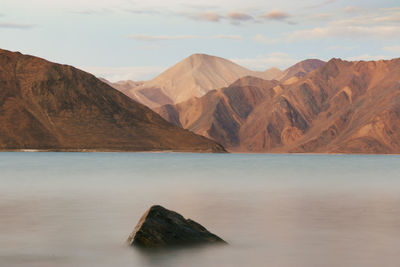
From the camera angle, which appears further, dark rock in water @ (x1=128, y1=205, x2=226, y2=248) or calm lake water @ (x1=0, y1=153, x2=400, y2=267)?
dark rock in water @ (x1=128, y1=205, x2=226, y2=248)

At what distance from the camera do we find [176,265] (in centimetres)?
2170

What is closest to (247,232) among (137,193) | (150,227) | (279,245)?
(279,245)

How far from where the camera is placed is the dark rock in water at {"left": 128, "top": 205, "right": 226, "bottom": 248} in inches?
976

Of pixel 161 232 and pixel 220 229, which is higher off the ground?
pixel 161 232

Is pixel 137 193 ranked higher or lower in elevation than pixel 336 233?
lower

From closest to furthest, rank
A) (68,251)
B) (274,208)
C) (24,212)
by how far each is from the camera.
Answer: (68,251) → (24,212) → (274,208)

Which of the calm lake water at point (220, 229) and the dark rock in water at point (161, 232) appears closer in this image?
the calm lake water at point (220, 229)

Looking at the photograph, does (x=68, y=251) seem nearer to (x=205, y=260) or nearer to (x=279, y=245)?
(x=205, y=260)

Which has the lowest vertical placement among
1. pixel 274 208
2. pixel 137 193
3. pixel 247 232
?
pixel 137 193

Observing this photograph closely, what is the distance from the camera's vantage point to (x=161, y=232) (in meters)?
25.0

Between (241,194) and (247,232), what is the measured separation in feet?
87.8

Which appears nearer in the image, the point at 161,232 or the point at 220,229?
the point at 161,232

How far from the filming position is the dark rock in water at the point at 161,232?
81.3 feet

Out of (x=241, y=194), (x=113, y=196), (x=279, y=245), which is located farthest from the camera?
(x=241, y=194)
